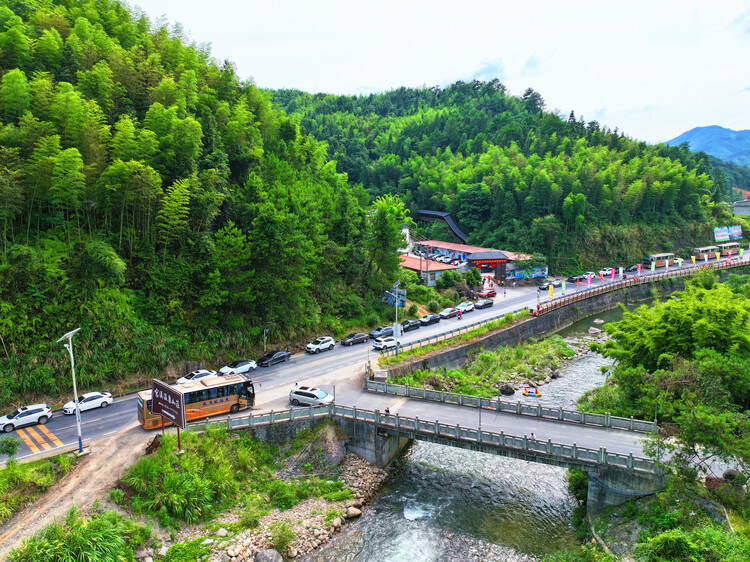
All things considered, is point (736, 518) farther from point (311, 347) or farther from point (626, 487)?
point (311, 347)

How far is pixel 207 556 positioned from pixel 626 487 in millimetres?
17707

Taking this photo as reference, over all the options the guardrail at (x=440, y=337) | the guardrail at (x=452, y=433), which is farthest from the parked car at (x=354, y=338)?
the guardrail at (x=452, y=433)

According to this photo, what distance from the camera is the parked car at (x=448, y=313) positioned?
169ft

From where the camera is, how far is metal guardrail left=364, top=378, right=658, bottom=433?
24.9 metres

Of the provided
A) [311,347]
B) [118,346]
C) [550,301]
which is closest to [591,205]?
[550,301]

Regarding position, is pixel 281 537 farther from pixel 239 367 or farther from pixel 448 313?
pixel 448 313

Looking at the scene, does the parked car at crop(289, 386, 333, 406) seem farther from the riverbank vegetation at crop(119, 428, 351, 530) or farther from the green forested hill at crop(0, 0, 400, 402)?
the green forested hill at crop(0, 0, 400, 402)

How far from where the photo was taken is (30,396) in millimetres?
27453

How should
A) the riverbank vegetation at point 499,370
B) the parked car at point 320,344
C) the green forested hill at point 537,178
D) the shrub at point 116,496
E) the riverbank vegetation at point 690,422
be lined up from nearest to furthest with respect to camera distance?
the riverbank vegetation at point 690,422 < the shrub at point 116,496 < the riverbank vegetation at point 499,370 < the parked car at point 320,344 < the green forested hill at point 537,178

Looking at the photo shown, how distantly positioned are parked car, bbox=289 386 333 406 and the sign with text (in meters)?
7.57

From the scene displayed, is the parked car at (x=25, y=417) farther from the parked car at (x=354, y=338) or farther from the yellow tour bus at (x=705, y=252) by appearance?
the yellow tour bus at (x=705, y=252)

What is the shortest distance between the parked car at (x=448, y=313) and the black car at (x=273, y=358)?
63.3ft

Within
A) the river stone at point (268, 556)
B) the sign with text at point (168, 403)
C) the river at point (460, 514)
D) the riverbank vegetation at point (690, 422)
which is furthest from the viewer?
the sign with text at point (168, 403)

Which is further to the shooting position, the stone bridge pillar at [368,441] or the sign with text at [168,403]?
the stone bridge pillar at [368,441]
